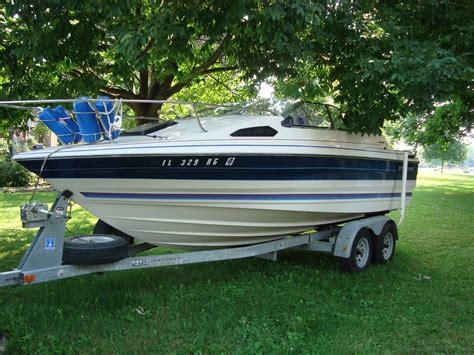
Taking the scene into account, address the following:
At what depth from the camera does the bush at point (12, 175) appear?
16.9 metres

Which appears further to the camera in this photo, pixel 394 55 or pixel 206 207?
pixel 206 207

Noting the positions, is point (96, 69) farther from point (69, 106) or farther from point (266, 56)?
point (266, 56)

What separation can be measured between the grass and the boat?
2.05 ft

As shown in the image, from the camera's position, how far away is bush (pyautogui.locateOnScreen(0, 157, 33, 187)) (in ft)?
55.5

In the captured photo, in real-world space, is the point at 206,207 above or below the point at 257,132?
below

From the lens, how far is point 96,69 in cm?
684

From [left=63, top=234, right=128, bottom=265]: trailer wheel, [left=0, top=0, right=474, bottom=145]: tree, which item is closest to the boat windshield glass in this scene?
[left=0, top=0, right=474, bottom=145]: tree

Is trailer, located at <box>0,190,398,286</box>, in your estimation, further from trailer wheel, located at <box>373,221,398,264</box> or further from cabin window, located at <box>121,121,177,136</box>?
trailer wheel, located at <box>373,221,398,264</box>

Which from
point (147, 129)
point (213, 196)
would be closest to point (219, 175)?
point (213, 196)

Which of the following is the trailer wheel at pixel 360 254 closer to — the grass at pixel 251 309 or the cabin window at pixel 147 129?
the grass at pixel 251 309

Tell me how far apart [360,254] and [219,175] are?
2.57 m

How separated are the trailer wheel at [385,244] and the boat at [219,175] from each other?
2.82 ft

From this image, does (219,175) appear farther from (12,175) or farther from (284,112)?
(12,175)

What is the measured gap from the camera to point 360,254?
20.7 feet
